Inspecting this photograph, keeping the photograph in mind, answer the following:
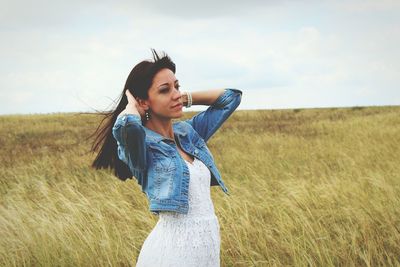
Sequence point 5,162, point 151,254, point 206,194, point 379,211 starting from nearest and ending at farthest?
point 151,254 < point 206,194 < point 379,211 < point 5,162

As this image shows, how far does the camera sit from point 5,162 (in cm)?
975

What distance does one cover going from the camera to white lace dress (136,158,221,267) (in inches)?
79.5

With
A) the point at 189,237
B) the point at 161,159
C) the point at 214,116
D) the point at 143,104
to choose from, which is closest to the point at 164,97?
the point at 143,104

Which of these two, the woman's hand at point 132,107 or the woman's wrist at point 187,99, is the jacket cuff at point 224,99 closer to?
the woman's wrist at point 187,99

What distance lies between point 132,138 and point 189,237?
514 mm

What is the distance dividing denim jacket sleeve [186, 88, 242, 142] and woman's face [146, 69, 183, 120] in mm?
391

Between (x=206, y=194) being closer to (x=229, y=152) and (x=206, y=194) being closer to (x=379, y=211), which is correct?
(x=379, y=211)

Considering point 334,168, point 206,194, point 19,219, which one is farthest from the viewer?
point 334,168

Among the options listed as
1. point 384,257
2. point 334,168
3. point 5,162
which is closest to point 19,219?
point 384,257

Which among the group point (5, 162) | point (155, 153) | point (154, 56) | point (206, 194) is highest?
point (154, 56)

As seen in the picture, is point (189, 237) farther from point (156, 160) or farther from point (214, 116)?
point (214, 116)

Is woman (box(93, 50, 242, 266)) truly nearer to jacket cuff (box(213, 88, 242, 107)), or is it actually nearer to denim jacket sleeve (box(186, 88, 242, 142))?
denim jacket sleeve (box(186, 88, 242, 142))

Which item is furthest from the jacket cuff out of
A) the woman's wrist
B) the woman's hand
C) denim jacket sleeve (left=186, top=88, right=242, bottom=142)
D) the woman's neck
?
the woman's hand

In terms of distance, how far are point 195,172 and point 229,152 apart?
7.68 metres
